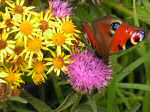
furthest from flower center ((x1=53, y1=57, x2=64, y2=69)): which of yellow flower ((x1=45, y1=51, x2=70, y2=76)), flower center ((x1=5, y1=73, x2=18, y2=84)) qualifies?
flower center ((x1=5, y1=73, x2=18, y2=84))

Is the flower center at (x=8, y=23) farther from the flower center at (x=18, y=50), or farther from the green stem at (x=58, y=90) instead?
the green stem at (x=58, y=90)

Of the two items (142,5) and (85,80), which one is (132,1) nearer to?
(142,5)

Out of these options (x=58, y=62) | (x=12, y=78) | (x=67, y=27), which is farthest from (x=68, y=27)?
(x=12, y=78)

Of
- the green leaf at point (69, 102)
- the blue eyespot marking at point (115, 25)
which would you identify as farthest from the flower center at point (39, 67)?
the blue eyespot marking at point (115, 25)

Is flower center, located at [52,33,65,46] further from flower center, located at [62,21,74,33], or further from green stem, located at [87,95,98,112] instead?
green stem, located at [87,95,98,112]

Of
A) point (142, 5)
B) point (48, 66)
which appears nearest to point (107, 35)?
point (48, 66)

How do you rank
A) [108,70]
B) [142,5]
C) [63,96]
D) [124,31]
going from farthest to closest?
[142,5], [63,96], [108,70], [124,31]
